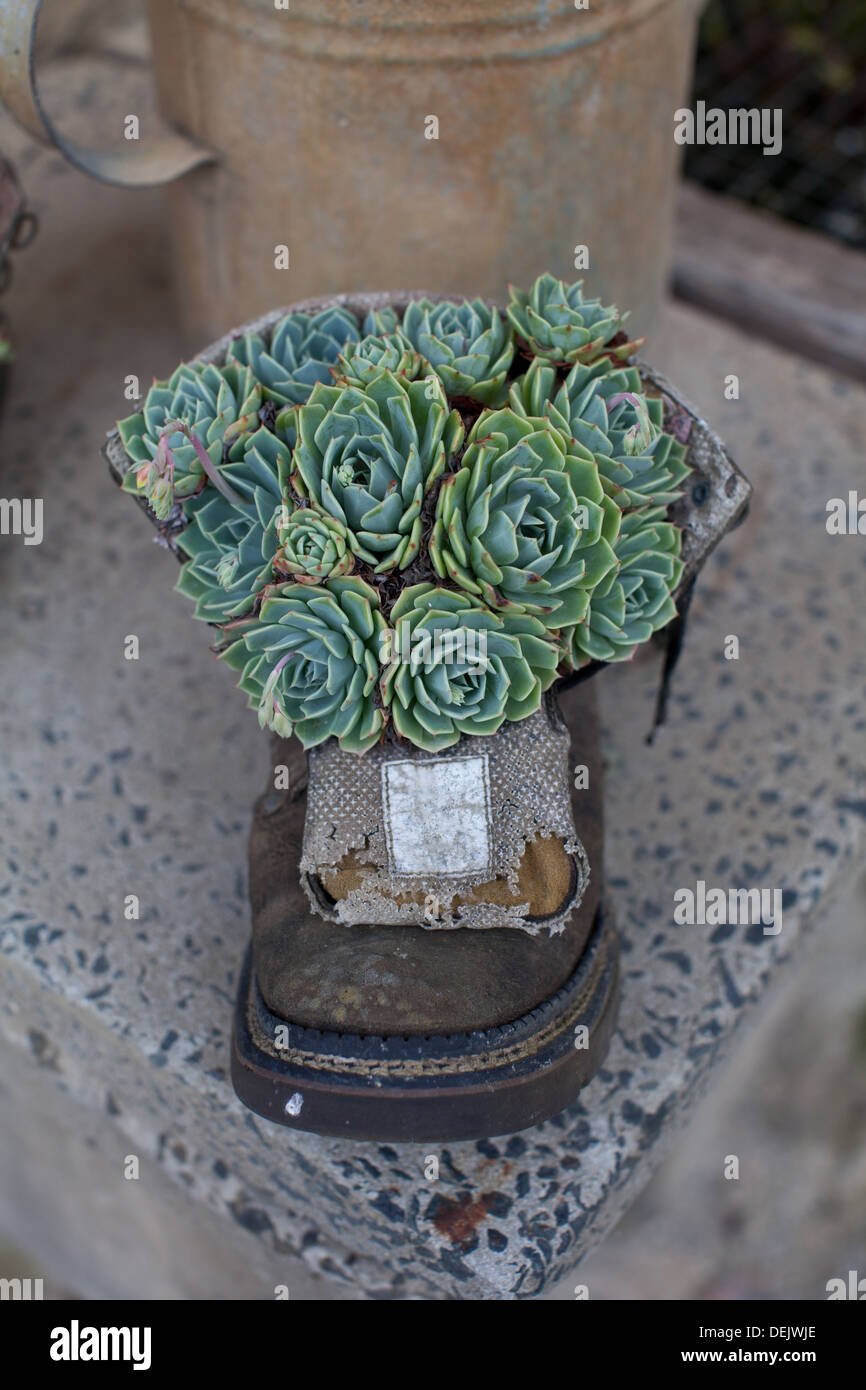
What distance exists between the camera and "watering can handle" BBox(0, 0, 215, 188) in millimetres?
846

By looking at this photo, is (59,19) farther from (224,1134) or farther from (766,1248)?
(766,1248)

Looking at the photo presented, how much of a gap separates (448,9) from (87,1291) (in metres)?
1.35

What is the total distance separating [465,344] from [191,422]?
7.2 inches

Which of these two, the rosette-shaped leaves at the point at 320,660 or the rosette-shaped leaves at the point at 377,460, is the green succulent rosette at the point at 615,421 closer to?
the rosette-shaped leaves at the point at 377,460

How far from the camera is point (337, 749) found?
75cm

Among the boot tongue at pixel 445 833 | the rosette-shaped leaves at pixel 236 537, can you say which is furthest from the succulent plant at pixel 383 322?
the boot tongue at pixel 445 833

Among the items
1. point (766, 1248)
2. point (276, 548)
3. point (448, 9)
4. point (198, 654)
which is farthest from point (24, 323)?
point (766, 1248)

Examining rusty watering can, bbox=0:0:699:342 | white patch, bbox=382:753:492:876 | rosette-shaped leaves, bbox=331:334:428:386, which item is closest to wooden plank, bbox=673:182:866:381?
rusty watering can, bbox=0:0:699:342

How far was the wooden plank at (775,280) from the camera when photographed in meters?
1.40

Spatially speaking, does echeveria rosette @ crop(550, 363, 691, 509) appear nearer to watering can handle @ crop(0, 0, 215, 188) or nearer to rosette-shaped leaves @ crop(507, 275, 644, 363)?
rosette-shaped leaves @ crop(507, 275, 644, 363)

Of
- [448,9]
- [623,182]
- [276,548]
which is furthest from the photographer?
[623,182]

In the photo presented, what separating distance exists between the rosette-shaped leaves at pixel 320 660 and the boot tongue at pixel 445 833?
0.11 feet

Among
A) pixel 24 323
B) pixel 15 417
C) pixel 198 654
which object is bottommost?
pixel 198 654

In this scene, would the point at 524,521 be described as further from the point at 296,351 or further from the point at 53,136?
the point at 53,136
